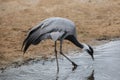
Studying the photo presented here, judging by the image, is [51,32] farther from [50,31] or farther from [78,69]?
[78,69]

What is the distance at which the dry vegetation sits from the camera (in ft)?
28.1

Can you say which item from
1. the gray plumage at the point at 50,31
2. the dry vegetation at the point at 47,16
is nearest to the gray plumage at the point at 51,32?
the gray plumage at the point at 50,31

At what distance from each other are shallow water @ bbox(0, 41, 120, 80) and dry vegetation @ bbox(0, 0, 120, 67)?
1.70ft

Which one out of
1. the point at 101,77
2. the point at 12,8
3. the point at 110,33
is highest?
the point at 101,77

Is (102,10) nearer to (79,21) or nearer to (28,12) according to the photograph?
(79,21)

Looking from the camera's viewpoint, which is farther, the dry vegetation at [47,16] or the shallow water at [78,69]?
the dry vegetation at [47,16]

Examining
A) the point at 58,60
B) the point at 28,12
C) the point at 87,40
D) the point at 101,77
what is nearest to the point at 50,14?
the point at 28,12

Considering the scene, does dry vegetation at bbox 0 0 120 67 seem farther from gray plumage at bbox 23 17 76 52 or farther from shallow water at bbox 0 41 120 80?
gray plumage at bbox 23 17 76 52

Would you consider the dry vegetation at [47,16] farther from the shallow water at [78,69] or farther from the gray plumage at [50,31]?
the gray plumage at [50,31]

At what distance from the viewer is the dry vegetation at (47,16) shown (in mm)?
8555

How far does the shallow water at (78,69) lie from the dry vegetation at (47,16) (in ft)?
1.70

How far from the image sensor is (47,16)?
1089 cm

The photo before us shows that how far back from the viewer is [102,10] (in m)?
11.4

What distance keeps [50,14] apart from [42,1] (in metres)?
1.02
